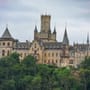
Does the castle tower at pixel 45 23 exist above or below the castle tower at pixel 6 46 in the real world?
above

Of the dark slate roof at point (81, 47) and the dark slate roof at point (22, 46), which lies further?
the dark slate roof at point (22, 46)

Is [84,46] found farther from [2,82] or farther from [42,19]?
[2,82]

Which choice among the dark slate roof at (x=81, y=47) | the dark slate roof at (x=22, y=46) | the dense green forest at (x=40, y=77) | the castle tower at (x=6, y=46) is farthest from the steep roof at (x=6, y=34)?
the dense green forest at (x=40, y=77)

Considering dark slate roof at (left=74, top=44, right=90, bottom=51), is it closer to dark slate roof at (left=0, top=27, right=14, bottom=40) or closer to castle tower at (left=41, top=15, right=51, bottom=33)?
castle tower at (left=41, top=15, right=51, bottom=33)

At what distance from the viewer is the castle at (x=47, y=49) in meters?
171

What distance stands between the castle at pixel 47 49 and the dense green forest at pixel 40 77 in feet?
27.0

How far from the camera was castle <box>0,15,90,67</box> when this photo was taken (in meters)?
171

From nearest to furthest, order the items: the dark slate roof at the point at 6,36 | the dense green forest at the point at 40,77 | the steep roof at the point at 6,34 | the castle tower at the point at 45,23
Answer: the dense green forest at the point at 40,77 < the dark slate roof at the point at 6,36 < the steep roof at the point at 6,34 < the castle tower at the point at 45,23

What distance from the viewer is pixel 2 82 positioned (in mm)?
150625

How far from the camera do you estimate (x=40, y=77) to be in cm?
15000

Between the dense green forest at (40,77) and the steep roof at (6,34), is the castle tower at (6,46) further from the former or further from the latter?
the dense green forest at (40,77)

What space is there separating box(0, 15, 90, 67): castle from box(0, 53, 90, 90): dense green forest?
821 centimetres

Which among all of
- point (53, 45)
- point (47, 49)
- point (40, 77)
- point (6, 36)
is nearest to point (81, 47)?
point (53, 45)

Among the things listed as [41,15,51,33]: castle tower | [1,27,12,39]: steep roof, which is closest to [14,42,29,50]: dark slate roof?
[1,27,12,39]: steep roof
